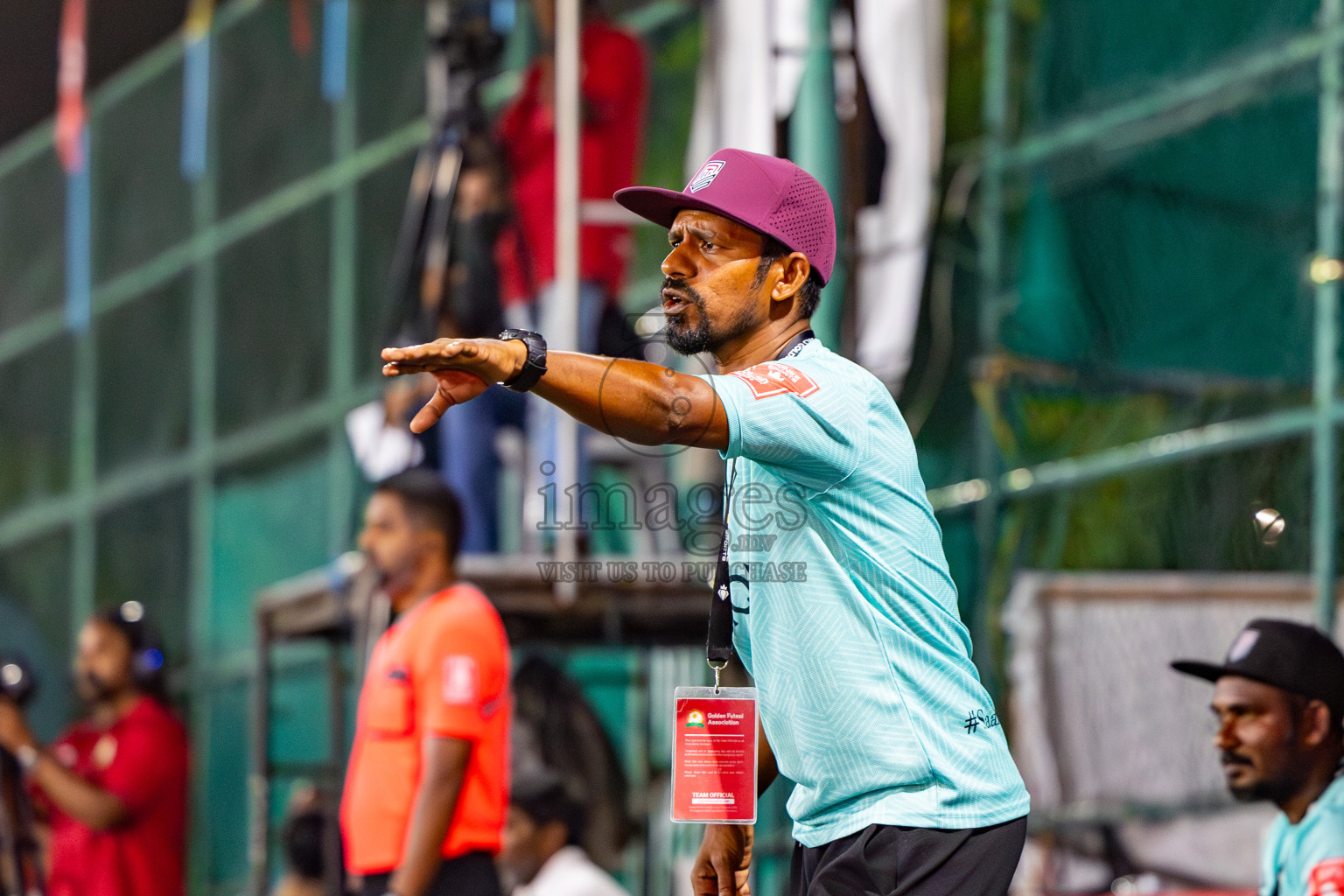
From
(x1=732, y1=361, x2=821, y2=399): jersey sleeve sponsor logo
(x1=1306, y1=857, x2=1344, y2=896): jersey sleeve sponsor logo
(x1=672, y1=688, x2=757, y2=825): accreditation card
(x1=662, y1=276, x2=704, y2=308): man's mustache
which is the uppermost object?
(x1=662, y1=276, x2=704, y2=308): man's mustache

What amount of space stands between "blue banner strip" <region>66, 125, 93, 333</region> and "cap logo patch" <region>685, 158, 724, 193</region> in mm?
9023

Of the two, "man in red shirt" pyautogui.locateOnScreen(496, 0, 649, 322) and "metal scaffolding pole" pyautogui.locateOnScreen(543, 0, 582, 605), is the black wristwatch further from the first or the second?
"man in red shirt" pyautogui.locateOnScreen(496, 0, 649, 322)

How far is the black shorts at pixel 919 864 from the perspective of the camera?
2.46 m

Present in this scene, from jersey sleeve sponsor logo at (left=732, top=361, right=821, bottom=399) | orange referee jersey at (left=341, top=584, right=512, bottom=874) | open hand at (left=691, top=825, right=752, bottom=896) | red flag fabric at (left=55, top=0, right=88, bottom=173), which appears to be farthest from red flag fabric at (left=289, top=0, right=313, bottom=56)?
jersey sleeve sponsor logo at (left=732, top=361, right=821, bottom=399)

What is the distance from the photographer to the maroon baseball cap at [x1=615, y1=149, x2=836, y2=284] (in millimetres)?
2619

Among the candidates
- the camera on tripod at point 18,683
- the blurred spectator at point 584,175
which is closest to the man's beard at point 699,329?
the blurred spectator at point 584,175

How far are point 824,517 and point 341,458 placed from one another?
7.28 metres

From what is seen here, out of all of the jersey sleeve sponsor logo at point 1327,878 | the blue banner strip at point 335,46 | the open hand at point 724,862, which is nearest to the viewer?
the open hand at point 724,862

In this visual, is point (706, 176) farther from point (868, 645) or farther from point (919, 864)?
point (919, 864)

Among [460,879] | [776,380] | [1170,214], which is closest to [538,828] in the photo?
[460,879]

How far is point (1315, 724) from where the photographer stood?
12.9 feet

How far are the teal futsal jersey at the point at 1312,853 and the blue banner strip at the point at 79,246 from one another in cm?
887

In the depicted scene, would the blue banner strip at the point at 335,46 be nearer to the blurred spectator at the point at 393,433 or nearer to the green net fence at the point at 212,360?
the green net fence at the point at 212,360

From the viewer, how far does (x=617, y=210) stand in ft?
18.1
